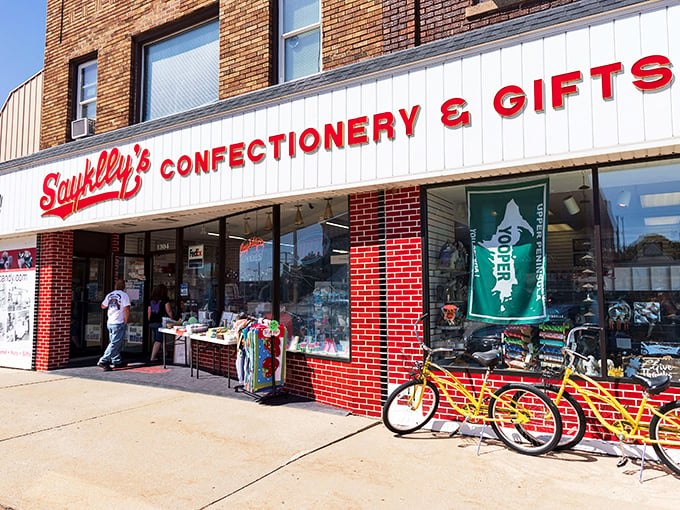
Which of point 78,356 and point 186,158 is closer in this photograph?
point 186,158

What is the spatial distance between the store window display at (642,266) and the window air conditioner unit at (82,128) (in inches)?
381

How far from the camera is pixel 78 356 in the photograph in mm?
11367

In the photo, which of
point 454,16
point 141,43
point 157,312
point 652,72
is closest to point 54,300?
point 157,312

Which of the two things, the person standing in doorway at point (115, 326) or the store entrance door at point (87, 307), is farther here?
the store entrance door at point (87, 307)

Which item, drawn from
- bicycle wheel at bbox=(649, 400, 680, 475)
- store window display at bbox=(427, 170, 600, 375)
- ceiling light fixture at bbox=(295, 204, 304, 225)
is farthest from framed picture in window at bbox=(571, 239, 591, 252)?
ceiling light fixture at bbox=(295, 204, 304, 225)

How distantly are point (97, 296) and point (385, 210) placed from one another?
8.04 metres

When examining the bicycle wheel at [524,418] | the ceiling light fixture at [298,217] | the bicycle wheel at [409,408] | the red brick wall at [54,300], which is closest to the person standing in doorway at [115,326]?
the red brick wall at [54,300]

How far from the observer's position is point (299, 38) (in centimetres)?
819

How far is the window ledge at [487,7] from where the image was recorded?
19.8 feet

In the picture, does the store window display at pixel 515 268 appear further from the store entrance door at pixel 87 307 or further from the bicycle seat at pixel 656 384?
the store entrance door at pixel 87 307

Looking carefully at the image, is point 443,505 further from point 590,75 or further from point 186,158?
point 186,158

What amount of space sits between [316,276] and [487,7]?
→ 4181 mm

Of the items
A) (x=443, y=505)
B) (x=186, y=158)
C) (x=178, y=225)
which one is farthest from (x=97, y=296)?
(x=443, y=505)

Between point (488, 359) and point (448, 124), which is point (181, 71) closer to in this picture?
point (448, 124)
